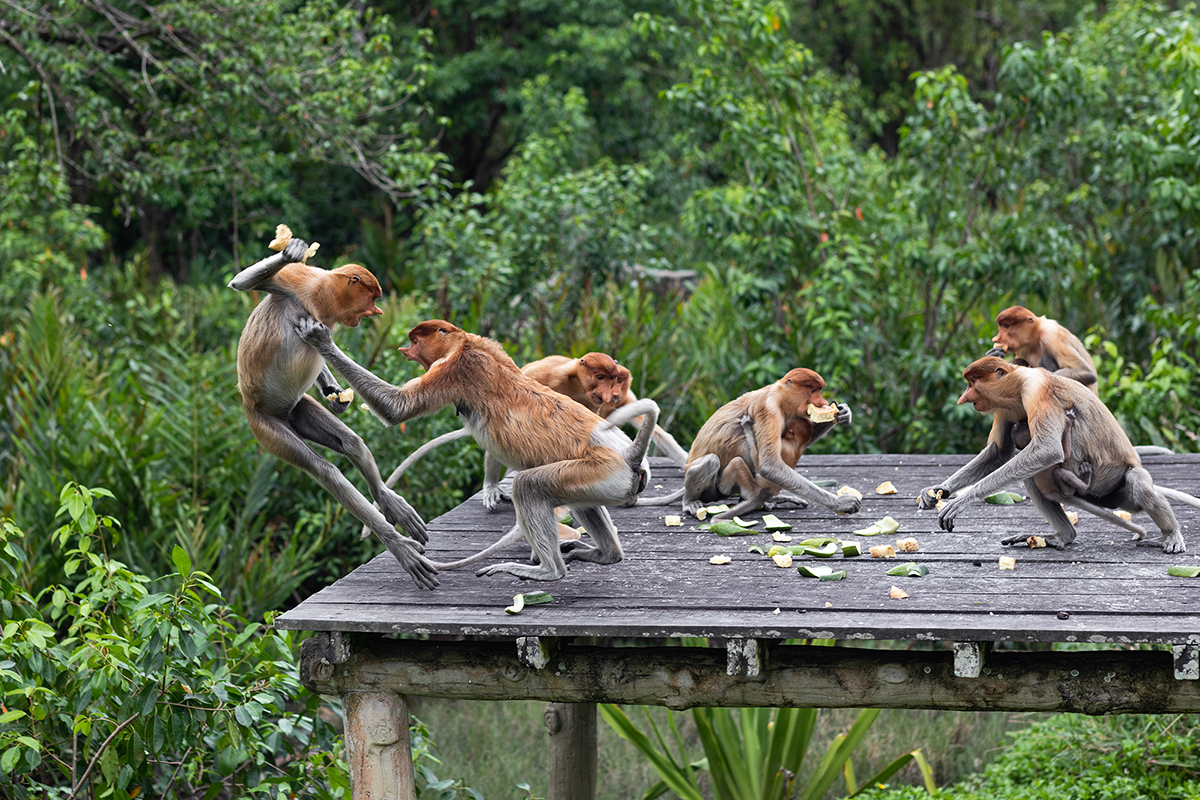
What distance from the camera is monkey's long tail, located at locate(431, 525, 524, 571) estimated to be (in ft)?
11.6

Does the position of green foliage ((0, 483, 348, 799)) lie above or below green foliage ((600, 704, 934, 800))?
A: above

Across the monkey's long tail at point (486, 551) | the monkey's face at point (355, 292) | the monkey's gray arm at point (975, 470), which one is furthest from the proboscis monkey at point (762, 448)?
the monkey's face at point (355, 292)

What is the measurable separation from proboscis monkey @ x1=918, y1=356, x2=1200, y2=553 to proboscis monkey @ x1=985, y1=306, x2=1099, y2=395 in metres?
1.00

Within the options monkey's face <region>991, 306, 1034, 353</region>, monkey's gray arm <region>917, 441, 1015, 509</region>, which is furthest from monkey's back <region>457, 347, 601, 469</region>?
monkey's face <region>991, 306, 1034, 353</region>

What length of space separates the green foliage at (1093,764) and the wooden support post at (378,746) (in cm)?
277

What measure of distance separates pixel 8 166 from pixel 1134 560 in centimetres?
698

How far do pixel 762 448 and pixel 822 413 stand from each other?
25 cm

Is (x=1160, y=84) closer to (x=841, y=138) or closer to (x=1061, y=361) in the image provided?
(x=841, y=138)

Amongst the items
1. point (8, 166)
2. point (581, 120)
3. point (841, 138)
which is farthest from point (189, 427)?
point (841, 138)

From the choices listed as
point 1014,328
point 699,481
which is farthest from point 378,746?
point 1014,328

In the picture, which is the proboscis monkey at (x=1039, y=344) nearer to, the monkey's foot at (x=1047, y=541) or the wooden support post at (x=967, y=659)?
the monkey's foot at (x=1047, y=541)

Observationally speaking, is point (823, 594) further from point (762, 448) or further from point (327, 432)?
point (327, 432)

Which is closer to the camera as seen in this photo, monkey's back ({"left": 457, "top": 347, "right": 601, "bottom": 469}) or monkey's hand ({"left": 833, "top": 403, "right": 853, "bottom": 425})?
monkey's back ({"left": 457, "top": 347, "right": 601, "bottom": 469})

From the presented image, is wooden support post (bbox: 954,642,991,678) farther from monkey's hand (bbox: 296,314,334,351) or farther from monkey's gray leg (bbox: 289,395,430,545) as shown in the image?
monkey's hand (bbox: 296,314,334,351)
